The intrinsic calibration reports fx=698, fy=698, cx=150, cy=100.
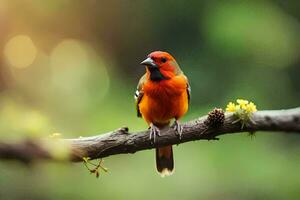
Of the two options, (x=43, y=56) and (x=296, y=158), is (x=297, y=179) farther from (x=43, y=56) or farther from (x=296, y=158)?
(x=43, y=56)

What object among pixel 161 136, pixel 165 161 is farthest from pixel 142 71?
pixel 161 136

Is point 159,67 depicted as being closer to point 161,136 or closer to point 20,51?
point 161,136

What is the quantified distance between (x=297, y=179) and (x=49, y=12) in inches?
127

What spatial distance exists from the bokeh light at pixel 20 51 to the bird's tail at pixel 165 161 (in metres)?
3.10

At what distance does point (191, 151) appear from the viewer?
18.6ft

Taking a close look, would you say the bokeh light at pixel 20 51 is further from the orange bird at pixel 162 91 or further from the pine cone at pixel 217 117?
the pine cone at pixel 217 117

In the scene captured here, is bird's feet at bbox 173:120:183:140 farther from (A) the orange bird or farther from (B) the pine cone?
(A) the orange bird

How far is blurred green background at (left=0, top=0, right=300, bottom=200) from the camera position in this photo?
5.45 m

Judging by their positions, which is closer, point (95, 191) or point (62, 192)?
point (62, 192)

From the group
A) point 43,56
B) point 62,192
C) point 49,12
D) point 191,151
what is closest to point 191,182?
point 191,151

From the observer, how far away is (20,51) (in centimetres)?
670

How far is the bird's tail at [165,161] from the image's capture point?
356 centimetres

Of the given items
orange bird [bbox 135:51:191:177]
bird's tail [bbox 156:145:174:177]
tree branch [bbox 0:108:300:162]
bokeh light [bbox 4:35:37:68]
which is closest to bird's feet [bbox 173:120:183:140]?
tree branch [bbox 0:108:300:162]

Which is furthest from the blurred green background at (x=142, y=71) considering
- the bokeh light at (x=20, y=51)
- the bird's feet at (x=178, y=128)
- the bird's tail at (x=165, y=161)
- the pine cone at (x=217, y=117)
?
the pine cone at (x=217, y=117)
